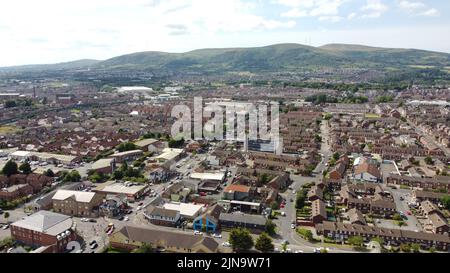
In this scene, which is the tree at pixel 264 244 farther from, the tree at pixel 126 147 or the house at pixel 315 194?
the tree at pixel 126 147

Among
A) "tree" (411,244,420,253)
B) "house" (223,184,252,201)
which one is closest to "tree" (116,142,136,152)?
"house" (223,184,252,201)

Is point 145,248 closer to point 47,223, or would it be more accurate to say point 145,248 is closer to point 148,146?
point 47,223

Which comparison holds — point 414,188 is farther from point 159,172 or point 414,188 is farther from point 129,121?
point 129,121

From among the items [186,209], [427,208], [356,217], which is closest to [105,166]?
[186,209]

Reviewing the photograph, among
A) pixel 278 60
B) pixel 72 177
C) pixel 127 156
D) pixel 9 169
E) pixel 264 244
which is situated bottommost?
pixel 264 244

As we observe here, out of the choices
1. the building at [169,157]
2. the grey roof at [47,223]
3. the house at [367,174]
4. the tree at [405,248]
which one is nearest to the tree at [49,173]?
the building at [169,157]
